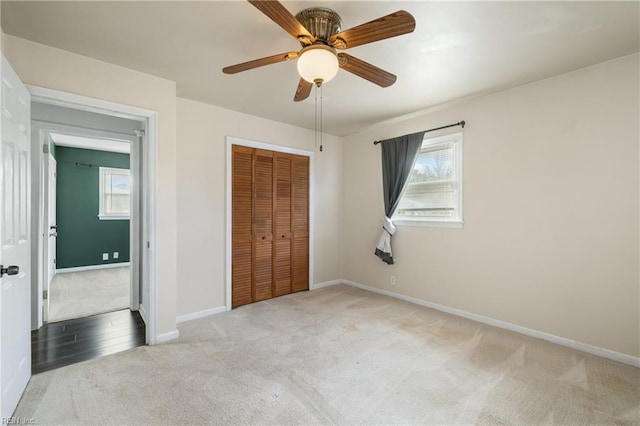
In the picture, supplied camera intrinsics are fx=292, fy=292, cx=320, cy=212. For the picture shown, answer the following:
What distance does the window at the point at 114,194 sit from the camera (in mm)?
6074

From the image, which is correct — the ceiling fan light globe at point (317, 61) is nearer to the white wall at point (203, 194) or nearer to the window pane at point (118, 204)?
the white wall at point (203, 194)

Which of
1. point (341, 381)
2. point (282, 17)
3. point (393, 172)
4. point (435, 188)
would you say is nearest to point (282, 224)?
point (393, 172)

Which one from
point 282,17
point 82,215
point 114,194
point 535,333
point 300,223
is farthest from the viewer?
point 114,194

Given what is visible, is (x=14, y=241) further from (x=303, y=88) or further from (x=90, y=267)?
(x=90, y=267)

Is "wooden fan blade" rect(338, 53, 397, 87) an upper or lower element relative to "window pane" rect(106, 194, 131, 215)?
upper

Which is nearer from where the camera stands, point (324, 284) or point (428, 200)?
point (428, 200)

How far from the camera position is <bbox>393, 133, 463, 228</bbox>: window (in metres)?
3.51

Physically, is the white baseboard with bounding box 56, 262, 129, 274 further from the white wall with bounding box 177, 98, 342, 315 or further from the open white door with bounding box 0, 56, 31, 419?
the open white door with bounding box 0, 56, 31, 419

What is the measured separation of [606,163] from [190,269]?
13.8ft

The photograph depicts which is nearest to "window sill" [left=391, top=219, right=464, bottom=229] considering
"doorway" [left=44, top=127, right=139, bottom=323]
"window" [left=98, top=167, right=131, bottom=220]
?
"doorway" [left=44, top=127, right=139, bottom=323]

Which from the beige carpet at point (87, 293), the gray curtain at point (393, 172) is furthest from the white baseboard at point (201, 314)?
the gray curtain at point (393, 172)

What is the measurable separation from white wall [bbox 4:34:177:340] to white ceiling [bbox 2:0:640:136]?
0.31 ft

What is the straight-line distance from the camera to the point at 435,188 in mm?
3729

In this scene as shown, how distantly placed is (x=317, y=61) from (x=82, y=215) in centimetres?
639
